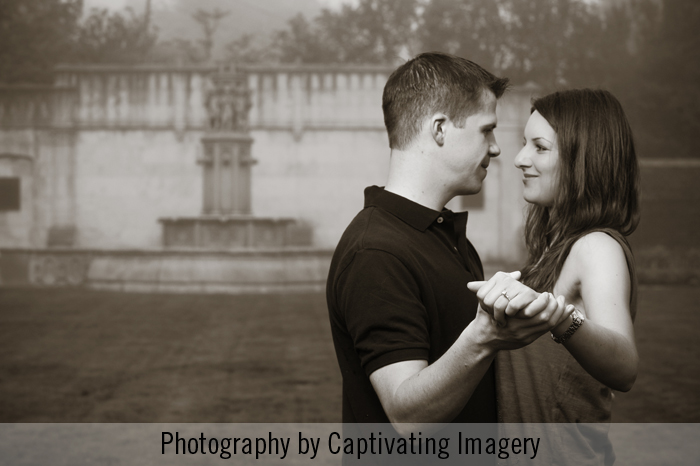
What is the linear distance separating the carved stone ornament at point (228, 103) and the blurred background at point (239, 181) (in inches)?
2.3

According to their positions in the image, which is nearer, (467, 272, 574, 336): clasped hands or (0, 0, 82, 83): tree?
(467, 272, 574, 336): clasped hands

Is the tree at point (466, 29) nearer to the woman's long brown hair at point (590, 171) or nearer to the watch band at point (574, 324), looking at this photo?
the woman's long brown hair at point (590, 171)

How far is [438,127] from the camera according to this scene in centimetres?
192

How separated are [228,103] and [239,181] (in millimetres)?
2394

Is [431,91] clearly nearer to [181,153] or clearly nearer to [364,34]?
[181,153]

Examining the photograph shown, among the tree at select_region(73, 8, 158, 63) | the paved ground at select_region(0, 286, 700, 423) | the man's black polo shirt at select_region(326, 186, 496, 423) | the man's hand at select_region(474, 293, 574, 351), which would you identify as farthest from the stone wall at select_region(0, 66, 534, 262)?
the man's hand at select_region(474, 293, 574, 351)

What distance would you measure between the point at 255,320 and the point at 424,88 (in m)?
10.8

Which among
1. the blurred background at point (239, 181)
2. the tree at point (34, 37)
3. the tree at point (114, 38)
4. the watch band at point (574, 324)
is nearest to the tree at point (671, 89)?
the blurred background at point (239, 181)

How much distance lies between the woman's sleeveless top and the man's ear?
60cm

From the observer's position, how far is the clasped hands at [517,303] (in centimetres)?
132

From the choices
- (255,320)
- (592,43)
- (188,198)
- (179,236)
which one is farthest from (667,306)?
(592,43)

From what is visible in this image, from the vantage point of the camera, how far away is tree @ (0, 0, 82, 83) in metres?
31.6

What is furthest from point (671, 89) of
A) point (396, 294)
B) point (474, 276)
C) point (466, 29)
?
point (396, 294)

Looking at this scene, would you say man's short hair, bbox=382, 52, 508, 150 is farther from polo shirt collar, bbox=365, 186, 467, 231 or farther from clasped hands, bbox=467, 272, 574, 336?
clasped hands, bbox=467, 272, 574, 336
